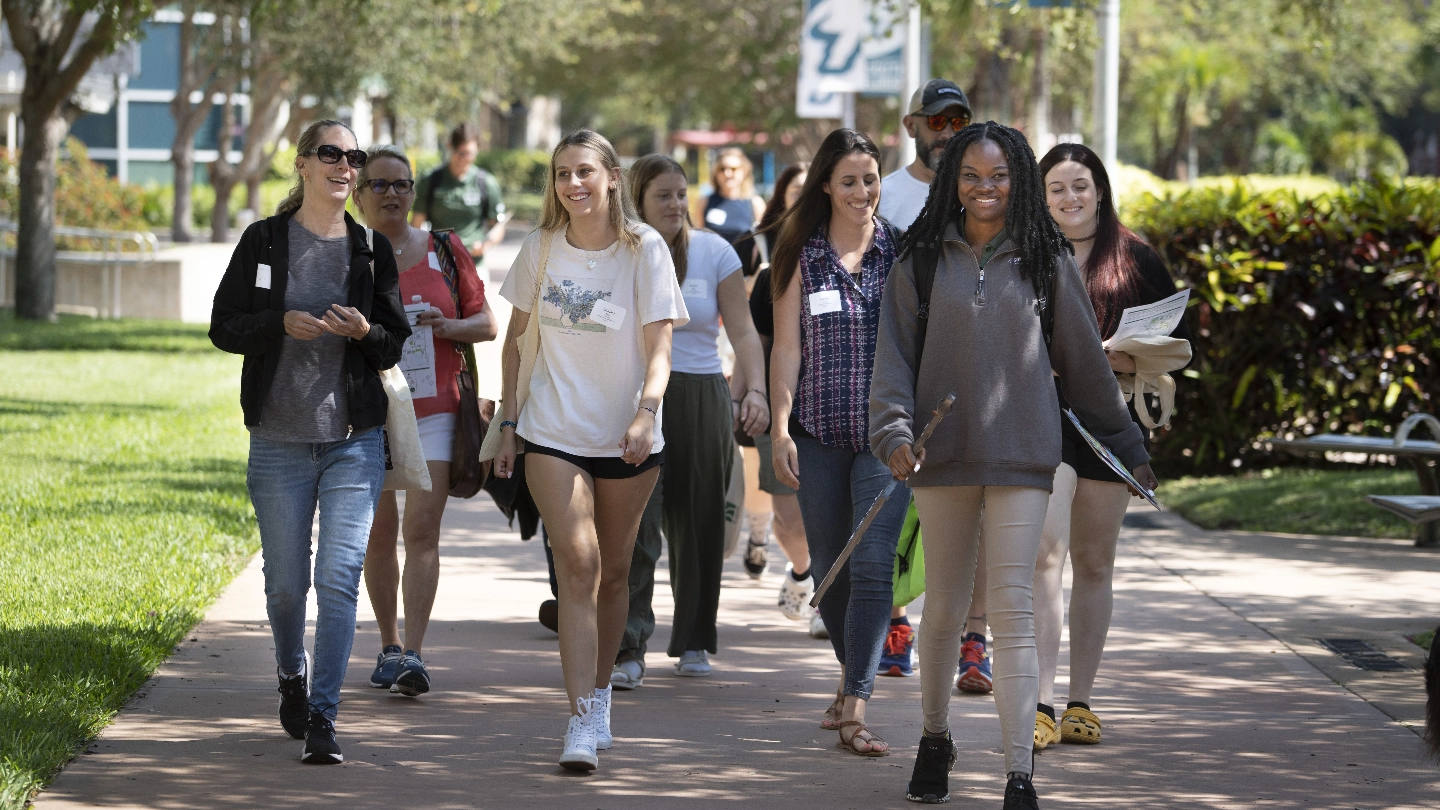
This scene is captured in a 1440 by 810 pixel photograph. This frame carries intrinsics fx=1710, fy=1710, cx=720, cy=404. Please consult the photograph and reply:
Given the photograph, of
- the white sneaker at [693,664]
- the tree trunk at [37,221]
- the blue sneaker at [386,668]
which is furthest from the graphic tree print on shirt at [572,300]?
the tree trunk at [37,221]

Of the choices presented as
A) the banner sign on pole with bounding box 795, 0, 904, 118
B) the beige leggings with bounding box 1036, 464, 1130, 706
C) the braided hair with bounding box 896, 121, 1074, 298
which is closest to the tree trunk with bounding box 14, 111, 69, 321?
the banner sign on pole with bounding box 795, 0, 904, 118

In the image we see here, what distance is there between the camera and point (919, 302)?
15.6 feet

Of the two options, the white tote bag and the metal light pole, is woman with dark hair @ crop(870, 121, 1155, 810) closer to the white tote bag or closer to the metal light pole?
the white tote bag

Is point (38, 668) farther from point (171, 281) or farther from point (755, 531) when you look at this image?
point (171, 281)

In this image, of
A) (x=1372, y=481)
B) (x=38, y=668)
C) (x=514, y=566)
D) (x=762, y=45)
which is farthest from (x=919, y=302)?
(x=762, y=45)

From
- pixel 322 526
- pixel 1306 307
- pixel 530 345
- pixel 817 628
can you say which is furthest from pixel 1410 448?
pixel 322 526

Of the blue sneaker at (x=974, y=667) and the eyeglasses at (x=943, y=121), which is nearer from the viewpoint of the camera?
the blue sneaker at (x=974, y=667)

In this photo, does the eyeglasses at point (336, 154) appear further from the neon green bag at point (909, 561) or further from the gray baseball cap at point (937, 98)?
the gray baseball cap at point (937, 98)

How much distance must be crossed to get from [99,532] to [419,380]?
124 inches

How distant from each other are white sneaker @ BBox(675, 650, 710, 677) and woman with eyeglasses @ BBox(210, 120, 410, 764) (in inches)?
64.4

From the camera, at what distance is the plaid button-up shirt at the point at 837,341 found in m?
5.53

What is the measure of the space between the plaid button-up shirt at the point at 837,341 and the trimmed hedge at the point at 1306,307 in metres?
6.04

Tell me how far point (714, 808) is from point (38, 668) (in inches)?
95.8

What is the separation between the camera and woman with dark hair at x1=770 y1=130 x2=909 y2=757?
5.43 metres
